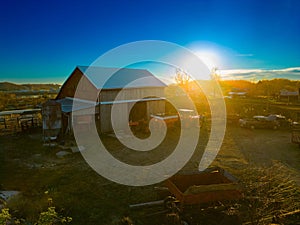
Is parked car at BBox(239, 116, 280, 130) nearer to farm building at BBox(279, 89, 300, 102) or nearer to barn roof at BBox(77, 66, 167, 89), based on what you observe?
barn roof at BBox(77, 66, 167, 89)

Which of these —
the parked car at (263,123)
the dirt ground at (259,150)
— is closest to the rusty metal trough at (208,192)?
the dirt ground at (259,150)

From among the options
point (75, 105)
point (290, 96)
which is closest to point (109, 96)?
point (75, 105)

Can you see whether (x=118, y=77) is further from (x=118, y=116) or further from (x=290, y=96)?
(x=290, y=96)

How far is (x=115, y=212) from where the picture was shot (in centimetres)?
721

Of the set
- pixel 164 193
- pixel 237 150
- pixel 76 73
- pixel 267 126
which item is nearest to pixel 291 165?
pixel 237 150

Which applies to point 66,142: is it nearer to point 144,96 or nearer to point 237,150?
point 144,96

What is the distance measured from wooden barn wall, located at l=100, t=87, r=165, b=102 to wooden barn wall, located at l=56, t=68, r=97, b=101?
37.9 inches

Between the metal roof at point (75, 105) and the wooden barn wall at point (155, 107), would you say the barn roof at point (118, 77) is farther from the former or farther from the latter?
the wooden barn wall at point (155, 107)

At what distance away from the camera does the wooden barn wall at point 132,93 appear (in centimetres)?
1894

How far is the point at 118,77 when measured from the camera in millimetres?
21609

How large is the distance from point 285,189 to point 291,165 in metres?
3.56

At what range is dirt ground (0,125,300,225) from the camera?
287 inches

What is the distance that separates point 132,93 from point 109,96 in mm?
2636

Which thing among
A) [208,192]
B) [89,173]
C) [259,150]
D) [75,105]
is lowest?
[89,173]
